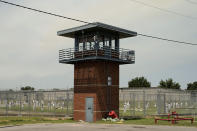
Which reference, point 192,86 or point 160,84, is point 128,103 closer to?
point 160,84

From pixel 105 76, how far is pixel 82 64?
266 centimetres

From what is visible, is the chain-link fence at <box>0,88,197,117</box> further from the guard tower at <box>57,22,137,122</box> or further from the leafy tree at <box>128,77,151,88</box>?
the leafy tree at <box>128,77,151,88</box>

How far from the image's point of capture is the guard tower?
30.7 m

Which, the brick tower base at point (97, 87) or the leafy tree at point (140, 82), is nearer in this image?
the brick tower base at point (97, 87)

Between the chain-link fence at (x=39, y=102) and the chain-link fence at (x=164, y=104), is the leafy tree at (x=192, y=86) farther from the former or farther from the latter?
the chain-link fence at (x=39, y=102)

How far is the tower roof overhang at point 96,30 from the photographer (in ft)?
98.4

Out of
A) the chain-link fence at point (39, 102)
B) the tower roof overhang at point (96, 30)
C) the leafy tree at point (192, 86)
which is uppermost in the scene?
the tower roof overhang at point (96, 30)

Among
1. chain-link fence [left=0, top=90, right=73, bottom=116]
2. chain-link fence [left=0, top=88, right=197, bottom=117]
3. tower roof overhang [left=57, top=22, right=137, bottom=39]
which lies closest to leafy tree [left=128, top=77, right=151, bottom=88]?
chain-link fence [left=0, top=88, right=197, bottom=117]

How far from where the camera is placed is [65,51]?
32.1 m

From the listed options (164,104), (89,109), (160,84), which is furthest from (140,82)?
(89,109)

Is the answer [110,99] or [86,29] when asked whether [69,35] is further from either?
[110,99]

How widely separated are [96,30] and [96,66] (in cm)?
341

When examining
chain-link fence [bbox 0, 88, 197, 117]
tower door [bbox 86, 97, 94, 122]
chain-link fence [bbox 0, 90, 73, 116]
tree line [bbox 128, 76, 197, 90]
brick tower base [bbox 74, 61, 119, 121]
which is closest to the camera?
brick tower base [bbox 74, 61, 119, 121]

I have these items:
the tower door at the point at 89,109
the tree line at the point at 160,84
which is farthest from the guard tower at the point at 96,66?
the tree line at the point at 160,84
